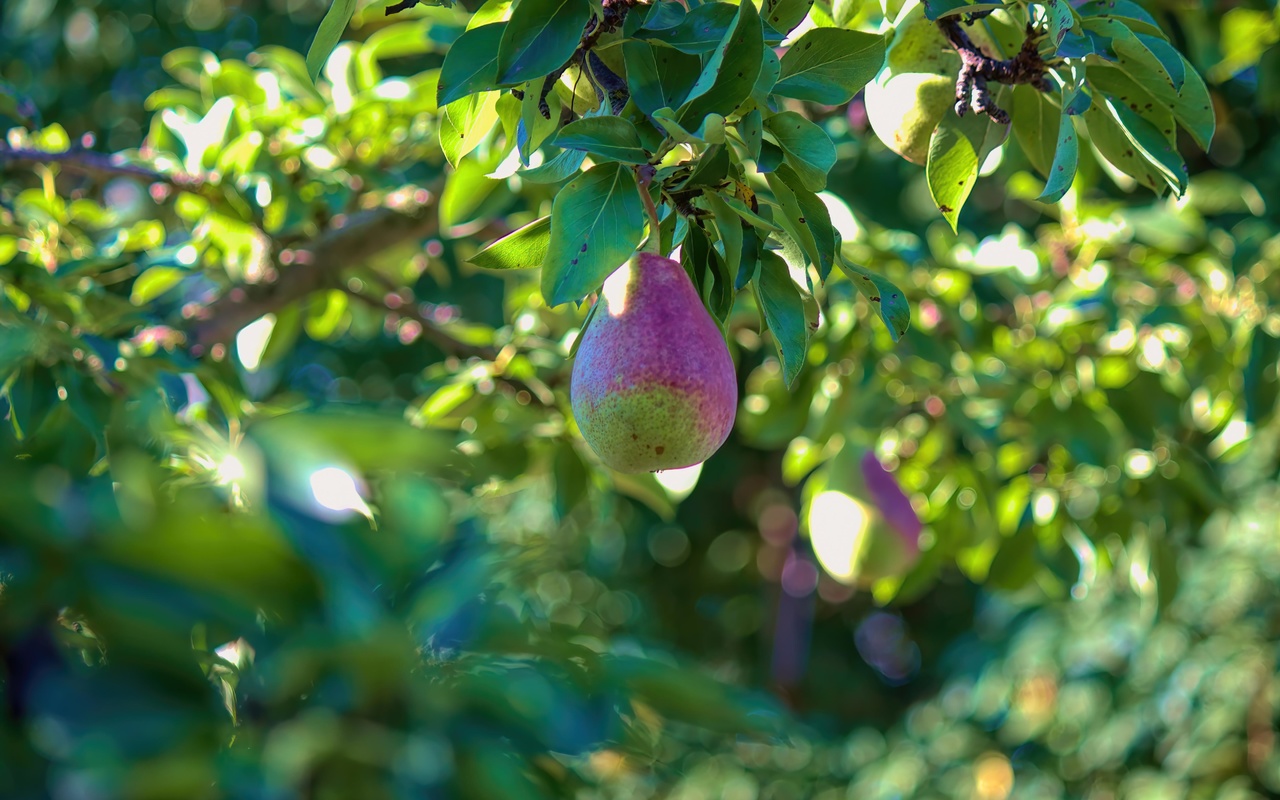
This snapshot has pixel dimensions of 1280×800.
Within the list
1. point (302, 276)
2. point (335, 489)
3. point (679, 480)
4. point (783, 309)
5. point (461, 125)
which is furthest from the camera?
point (302, 276)

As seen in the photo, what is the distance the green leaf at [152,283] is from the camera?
2.06 m

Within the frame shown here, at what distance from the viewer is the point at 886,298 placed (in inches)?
47.1

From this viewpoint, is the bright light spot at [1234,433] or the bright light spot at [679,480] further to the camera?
the bright light spot at [1234,433]

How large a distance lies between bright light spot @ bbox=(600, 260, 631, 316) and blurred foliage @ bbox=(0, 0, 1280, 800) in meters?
0.25

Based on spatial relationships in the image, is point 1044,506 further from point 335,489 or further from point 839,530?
point 335,489

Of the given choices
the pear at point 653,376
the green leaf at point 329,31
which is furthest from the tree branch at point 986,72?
Answer: the green leaf at point 329,31

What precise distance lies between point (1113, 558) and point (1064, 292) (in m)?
0.62

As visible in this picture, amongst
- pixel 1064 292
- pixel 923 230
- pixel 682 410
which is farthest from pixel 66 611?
pixel 923 230

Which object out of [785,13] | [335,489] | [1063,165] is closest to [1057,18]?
[1063,165]

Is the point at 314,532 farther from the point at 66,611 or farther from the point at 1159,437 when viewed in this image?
the point at 1159,437

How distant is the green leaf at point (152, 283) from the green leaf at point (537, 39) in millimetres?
1172

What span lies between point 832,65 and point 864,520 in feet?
3.83

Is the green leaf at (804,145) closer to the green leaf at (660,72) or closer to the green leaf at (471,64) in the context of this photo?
the green leaf at (660,72)

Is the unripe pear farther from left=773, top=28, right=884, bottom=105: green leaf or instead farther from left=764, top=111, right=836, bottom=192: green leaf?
left=764, top=111, right=836, bottom=192: green leaf
